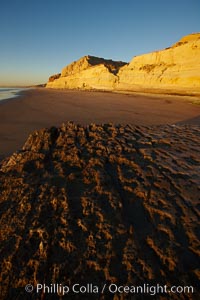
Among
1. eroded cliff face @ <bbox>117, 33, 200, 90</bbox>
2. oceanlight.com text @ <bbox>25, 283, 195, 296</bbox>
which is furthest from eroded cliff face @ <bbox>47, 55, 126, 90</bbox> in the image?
oceanlight.com text @ <bbox>25, 283, 195, 296</bbox>

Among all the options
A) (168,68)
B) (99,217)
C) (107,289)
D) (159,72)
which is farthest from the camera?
(159,72)

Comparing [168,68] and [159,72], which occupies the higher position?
[168,68]

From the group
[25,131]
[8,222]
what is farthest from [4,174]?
[25,131]

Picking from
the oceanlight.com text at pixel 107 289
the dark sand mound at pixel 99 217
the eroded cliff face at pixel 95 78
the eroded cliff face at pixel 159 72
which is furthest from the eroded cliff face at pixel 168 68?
the oceanlight.com text at pixel 107 289

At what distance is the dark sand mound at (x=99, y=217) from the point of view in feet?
3.64

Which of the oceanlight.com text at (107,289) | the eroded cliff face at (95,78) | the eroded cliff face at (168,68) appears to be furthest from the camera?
the eroded cliff face at (95,78)

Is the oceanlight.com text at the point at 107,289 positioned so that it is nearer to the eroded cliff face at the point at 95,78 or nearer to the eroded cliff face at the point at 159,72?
the eroded cliff face at the point at 159,72

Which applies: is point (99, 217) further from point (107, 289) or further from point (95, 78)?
point (95, 78)

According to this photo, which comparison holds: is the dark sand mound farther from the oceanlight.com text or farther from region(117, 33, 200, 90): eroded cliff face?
region(117, 33, 200, 90): eroded cliff face

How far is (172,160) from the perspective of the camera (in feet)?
7.19

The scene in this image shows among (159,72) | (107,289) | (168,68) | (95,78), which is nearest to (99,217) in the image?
(107,289)

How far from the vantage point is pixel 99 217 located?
1.44m

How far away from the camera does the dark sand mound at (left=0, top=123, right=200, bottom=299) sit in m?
1.11

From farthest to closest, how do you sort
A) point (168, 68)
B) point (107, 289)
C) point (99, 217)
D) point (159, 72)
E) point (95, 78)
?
1. point (95, 78)
2. point (159, 72)
3. point (168, 68)
4. point (99, 217)
5. point (107, 289)
